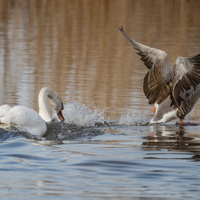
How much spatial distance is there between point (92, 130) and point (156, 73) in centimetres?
168

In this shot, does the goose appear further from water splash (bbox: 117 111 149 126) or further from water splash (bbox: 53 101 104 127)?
water splash (bbox: 53 101 104 127)

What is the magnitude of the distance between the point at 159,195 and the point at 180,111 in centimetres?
512

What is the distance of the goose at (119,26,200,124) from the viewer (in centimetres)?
1011

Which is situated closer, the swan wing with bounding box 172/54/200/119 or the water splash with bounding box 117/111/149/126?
the swan wing with bounding box 172/54/200/119

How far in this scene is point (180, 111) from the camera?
35.3 feet

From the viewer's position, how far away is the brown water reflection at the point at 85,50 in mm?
12555

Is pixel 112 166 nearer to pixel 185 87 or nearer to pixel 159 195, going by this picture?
pixel 159 195

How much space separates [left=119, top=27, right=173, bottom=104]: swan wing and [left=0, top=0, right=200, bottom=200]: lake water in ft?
1.63

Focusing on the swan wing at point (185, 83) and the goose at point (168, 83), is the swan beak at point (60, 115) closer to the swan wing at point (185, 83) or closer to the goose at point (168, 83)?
the goose at point (168, 83)

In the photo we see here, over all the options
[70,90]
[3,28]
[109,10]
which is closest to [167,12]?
[109,10]

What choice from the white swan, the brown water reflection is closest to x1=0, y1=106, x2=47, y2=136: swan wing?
the white swan

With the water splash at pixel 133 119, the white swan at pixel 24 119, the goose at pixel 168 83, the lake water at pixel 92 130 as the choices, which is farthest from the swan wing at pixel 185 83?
the white swan at pixel 24 119

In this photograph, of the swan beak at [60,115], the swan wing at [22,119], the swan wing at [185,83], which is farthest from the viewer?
the swan beak at [60,115]

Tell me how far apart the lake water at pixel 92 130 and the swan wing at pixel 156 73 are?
0.50 metres
